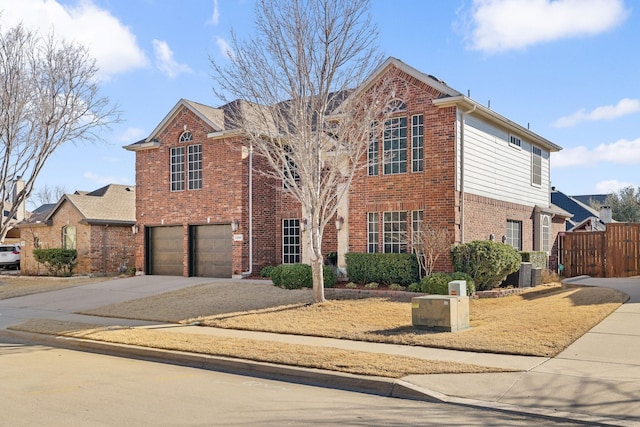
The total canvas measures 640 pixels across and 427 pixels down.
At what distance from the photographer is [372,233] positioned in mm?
20047

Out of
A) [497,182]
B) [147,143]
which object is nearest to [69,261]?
[147,143]

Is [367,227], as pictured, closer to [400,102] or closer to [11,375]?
[400,102]

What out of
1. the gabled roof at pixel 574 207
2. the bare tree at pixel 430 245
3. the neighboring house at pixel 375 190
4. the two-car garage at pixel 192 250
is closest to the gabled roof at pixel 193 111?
the neighboring house at pixel 375 190

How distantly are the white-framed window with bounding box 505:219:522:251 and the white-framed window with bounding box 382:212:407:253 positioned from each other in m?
5.14

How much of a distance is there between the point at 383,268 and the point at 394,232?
1500 mm

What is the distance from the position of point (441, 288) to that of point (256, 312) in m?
4.99

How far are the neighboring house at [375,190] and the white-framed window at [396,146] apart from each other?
0.11 feet

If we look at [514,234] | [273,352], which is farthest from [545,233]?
[273,352]

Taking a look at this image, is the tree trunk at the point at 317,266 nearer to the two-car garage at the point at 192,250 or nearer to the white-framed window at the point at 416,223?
the white-framed window at the point at 416,223

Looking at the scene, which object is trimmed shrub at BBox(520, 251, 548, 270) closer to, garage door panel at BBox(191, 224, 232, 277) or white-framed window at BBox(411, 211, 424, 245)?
white-framed window at BBox(411, 211, 424, 245)

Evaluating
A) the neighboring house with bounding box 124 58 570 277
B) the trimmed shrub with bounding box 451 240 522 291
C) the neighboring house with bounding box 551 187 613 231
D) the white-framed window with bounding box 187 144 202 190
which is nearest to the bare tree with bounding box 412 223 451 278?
the neighboring house with bounding box 124 58 570 277

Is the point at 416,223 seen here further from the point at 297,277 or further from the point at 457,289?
the point at 457,289

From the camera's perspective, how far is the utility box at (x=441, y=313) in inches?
459

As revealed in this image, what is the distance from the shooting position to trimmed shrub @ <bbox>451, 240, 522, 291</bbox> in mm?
17375
